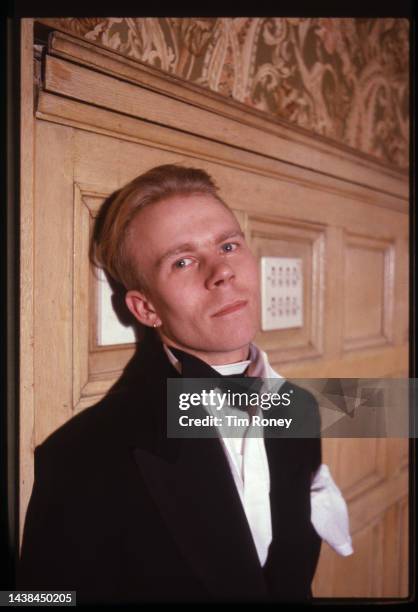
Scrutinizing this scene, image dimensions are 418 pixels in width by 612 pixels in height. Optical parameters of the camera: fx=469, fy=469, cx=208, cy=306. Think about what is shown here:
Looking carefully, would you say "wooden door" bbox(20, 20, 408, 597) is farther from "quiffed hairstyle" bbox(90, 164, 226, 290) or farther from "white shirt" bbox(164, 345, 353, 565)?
"white shirt" bbox(164, 345, 353, 565)

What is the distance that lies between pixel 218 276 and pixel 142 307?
143mm

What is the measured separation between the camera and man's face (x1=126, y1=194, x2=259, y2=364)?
0.79 metres

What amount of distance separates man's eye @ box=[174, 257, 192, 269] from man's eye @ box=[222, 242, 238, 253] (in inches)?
2.8

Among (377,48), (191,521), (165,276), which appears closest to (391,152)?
(377,48)

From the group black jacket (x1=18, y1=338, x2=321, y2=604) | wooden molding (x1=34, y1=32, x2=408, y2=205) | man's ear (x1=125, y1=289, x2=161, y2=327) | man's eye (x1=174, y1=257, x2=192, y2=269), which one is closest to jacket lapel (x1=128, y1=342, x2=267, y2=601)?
black jacket (x1=18, y1=338, x2=321, y2=604)

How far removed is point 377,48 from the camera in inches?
39.3

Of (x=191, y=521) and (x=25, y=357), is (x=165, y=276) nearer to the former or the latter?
(x=25, y=357)

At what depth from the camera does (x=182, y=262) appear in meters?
0.79

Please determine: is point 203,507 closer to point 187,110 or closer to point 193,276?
point 193,276

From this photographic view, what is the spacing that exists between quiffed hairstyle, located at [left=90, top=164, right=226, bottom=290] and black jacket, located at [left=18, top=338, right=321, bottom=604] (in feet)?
0.61

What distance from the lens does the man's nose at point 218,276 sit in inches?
31.1

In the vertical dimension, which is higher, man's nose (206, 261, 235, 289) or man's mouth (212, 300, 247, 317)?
man's nose (206, 261, 235, 289)

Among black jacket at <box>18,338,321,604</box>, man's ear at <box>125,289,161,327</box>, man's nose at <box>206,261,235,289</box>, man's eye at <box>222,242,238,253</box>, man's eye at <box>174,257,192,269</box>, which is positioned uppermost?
man's eye at <box>222,242,238,253</box>

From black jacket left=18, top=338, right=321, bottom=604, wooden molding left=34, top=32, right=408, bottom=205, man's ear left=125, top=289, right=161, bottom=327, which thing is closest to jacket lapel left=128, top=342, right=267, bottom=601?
black jacket left=18, top=338, right=321, bottom=604
